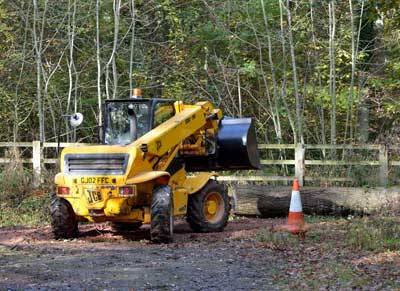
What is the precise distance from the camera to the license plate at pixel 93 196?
34.0 ft

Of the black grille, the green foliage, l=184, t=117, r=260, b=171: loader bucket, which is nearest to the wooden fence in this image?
l=184, t=117, r=260, b=171: loader bucket

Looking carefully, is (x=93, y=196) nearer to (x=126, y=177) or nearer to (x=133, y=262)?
(x=126, y=177)

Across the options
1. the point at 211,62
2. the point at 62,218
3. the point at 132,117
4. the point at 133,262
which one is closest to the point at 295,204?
the point at 132,117

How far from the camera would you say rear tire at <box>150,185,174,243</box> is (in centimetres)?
1020

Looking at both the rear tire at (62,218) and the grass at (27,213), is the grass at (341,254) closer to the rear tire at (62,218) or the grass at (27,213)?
the rear tire at (62,218)

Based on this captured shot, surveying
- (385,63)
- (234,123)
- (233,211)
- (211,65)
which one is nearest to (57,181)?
(234,123)

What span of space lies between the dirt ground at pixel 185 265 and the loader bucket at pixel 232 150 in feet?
4.78

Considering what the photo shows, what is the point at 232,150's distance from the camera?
12148mm

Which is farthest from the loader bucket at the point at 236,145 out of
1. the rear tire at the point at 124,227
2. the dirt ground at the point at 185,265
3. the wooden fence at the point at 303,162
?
the wooden fence at the point at 303,162

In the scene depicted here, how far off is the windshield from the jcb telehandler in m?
0.02

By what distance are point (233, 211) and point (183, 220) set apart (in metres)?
1.39

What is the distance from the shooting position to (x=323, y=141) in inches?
750

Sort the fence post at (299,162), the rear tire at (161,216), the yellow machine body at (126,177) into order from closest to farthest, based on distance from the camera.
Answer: the rear tire at (161,216), the yellow machine body at (126,177), the fence post at (299,162)

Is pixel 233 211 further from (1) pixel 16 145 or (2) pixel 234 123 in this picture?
(1) pixel 16 145
